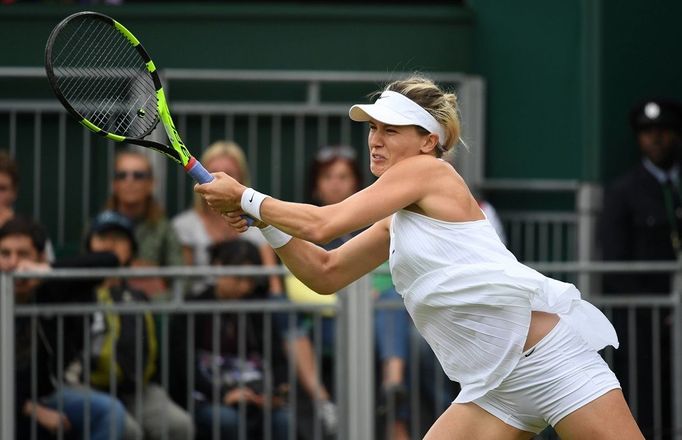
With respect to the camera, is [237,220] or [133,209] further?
[133,209]

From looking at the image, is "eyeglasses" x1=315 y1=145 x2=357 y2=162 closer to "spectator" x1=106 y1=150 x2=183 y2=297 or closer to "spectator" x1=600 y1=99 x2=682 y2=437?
"spectator" x1=106 y1=150 x2=183 y2=297

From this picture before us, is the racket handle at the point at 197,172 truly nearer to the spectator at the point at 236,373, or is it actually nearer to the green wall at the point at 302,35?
the spectator at the point at 236,373

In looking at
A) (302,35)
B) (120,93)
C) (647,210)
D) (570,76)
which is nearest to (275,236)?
(120,93)

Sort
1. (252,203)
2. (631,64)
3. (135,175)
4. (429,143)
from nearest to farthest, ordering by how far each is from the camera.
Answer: (252,203), (429,143), (135,175), (631,64)

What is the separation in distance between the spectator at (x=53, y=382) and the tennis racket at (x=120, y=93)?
1323 mm

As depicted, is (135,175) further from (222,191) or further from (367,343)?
(222,191)

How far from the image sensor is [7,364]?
6.96 m

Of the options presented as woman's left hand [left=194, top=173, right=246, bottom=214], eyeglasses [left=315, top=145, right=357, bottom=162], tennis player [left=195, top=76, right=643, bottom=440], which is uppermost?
eyeglasses [left=315, top=145, right=357, bottom=162]

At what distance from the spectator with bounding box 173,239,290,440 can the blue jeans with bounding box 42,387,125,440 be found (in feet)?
1.20

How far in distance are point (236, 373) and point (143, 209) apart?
1.51 m

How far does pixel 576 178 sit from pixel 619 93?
0.60 meters

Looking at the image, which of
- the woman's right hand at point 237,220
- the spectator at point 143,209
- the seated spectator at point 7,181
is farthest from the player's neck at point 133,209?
the woman's right hand at point 237,220

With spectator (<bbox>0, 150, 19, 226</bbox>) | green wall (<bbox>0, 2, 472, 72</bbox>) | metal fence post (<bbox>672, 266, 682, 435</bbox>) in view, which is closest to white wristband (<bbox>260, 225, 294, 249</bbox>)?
metal fence post (<bbox>672, 266, 682, 435</bbox>)

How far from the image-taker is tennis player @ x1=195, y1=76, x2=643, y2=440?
16.3ft
